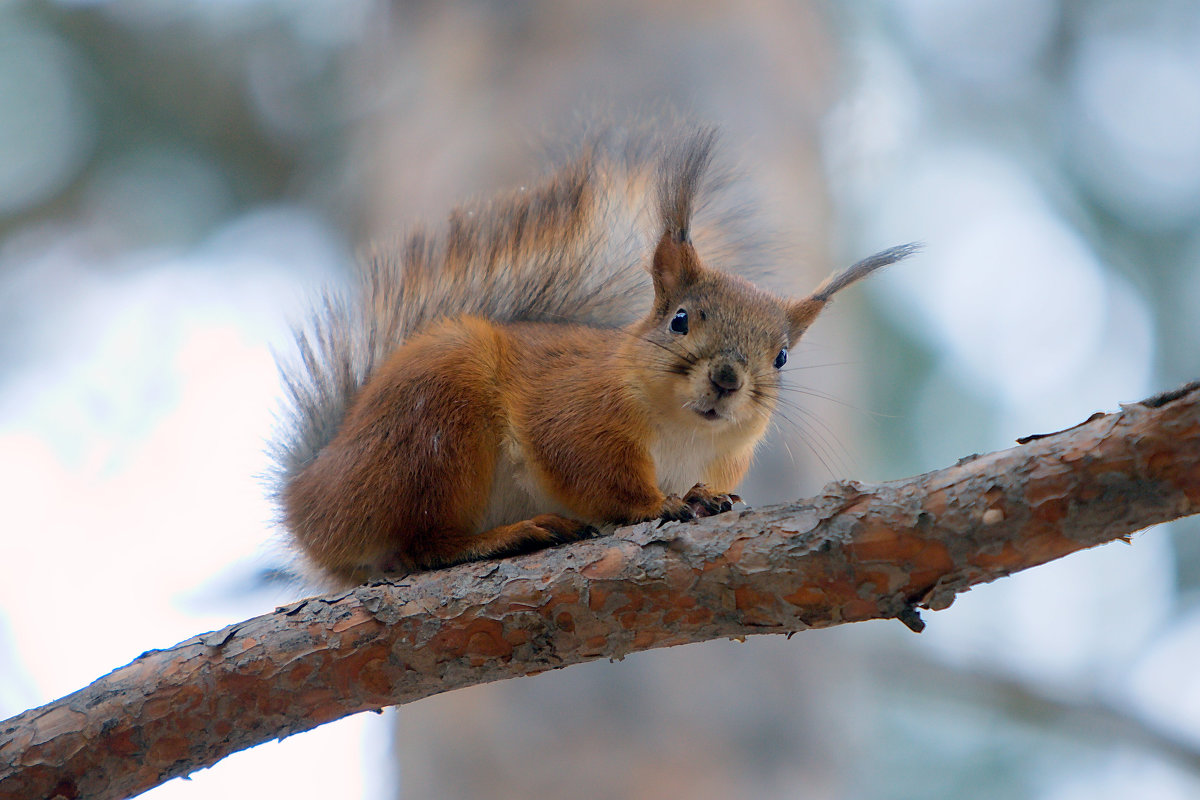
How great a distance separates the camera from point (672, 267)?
2078 millimetres

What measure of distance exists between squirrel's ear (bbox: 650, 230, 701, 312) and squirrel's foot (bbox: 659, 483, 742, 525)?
20.2 inches

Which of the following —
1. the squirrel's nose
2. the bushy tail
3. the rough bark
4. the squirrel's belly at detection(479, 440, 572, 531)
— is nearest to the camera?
the rough bark

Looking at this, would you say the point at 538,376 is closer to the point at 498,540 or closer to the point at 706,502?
the point at 498,540

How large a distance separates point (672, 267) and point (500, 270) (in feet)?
1.38

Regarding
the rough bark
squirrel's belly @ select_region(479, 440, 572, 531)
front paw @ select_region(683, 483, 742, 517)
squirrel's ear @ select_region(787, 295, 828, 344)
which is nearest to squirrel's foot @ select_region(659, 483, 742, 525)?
front paw @ select_region(683, 483, 742, 517)

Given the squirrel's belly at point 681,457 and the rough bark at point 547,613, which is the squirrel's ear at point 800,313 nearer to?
the squirrel's belly at point 681,457

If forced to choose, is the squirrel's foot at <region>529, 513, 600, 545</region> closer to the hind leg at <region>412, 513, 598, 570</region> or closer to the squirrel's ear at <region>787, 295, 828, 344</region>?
the hind leg at <region>412, 513, 598, 570</region>

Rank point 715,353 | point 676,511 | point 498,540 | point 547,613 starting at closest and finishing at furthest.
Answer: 1. point 547,613
2. point 676,511
3. point 498,540
4. point 715,353

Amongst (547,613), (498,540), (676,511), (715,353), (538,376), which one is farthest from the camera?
(538,376)

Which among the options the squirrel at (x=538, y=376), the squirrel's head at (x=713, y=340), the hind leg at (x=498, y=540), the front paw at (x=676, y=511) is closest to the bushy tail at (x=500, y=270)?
the squirrel at (x=538, y=376)

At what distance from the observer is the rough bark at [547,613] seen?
1.24 m

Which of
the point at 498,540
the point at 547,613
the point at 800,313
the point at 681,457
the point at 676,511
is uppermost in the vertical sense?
the point at 800,313

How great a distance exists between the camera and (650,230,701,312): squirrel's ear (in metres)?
2.07

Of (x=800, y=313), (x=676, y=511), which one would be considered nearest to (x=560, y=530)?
(x=676, y=511)
